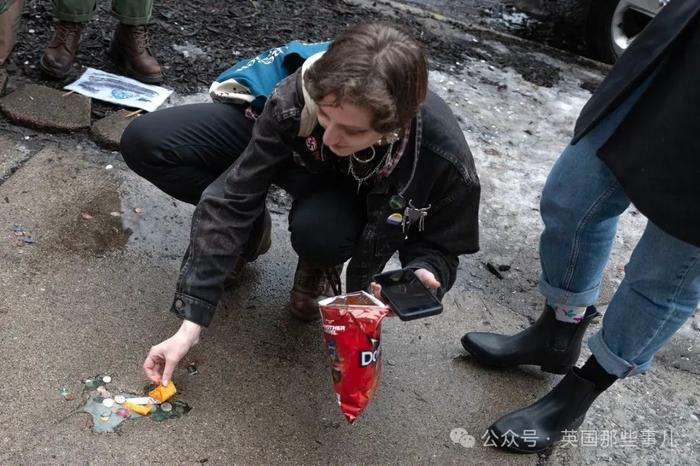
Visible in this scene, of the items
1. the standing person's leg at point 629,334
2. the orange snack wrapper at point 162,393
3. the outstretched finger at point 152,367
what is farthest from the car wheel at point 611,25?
the outstretched finger at point 152,367

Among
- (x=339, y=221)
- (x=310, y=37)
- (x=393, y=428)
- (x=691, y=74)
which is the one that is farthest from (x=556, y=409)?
(x=310, y=37)

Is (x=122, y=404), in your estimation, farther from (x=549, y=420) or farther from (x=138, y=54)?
(x=138, y=54)

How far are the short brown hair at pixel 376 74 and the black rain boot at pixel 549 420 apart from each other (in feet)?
3.05

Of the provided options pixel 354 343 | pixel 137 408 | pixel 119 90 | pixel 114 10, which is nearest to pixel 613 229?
pixel 354 343

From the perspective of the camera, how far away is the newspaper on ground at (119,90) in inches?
123

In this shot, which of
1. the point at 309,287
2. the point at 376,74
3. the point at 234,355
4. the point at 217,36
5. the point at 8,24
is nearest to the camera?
the point at 376,74

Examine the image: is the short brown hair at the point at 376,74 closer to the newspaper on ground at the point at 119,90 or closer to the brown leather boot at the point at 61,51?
the newspaper on ground at the point at 119,90

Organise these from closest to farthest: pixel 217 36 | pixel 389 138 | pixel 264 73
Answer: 1. pixel 389 138
2. pixel 264 73
3. pixel 217 36

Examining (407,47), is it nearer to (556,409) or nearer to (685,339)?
(556,409)

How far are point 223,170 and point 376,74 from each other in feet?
2.55

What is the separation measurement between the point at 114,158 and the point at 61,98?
0.39 meters

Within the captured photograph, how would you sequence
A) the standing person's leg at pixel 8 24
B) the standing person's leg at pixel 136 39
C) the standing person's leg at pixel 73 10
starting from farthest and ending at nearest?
the standing person's leg at pixel 136 39, the standing person's leg at pixel 73 10, the standing person's leg at pixel 8 24

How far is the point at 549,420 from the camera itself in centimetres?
217

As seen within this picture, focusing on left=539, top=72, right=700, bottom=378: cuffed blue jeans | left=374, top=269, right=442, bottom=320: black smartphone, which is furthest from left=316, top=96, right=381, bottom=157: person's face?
left=539, top=72, right=700, bottom=378: cuffed blue jeans
